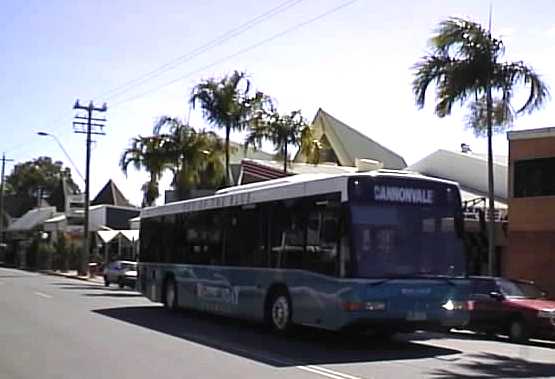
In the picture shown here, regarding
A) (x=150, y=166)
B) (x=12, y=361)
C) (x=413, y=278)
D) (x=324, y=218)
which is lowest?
(x=12, y=361)

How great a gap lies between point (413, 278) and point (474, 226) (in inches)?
617

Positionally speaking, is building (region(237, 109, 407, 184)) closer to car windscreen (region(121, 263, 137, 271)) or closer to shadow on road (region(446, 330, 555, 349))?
car windscreen (region(121, 263, 137, 271))

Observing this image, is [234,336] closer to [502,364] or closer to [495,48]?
[502,364]

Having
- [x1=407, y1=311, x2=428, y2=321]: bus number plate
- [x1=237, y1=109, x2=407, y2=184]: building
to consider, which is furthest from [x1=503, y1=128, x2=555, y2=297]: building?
[x1=237, y1=109, x2=407, y2=184]: building

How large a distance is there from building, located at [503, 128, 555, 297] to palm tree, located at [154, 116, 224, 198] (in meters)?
16.4

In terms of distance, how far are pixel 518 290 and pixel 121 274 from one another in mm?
24811

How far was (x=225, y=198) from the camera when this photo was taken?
68.1 feet

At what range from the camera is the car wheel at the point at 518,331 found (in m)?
19.3

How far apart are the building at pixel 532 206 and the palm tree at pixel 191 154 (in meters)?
16.4

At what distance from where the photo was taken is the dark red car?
1925 centimetres

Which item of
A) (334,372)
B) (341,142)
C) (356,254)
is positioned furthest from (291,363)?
(341,142)

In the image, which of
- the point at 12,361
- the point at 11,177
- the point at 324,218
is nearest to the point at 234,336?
the point at 324,218

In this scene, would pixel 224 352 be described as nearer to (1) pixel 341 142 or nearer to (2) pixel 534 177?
(2) pixel 534 177

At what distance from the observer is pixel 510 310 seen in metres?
19.9
